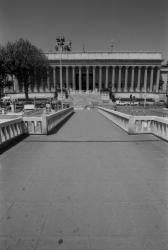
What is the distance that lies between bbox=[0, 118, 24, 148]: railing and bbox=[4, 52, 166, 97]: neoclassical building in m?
83.4

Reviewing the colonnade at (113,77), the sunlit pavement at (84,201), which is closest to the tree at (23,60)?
the colonnade at (113,77)

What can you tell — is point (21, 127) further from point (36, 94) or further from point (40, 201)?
point (36, 94)

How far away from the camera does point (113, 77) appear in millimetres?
93312

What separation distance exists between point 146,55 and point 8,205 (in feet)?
332

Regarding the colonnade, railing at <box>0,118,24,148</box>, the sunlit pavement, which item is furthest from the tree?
the sunlit pavement

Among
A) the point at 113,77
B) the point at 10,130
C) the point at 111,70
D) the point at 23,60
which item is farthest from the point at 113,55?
the point at 10,130

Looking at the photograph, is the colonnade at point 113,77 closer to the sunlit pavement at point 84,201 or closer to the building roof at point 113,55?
the building roof at point 113,55

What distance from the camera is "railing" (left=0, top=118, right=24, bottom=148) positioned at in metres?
7.19

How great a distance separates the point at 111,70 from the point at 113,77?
13.5ft

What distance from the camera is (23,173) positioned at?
15.4 feet

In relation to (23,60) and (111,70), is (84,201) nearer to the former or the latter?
(23,60)

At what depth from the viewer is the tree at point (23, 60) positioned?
4509 centimetres

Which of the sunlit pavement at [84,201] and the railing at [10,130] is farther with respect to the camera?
the railing at [10,130]

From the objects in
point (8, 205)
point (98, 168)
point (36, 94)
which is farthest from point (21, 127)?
point (36, 94)
